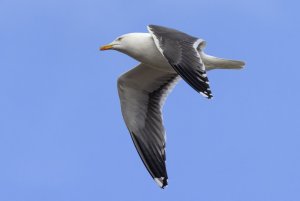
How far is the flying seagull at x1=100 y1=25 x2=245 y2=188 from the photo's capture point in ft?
36.6

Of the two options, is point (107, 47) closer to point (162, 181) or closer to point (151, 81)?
point (151, 81)

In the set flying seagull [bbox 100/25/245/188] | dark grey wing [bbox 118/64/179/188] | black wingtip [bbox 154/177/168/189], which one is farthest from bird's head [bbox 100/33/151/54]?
black wingtip [bbox 154/177/168/189]

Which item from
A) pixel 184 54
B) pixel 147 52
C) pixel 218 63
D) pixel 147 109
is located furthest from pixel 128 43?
pixel 184 54

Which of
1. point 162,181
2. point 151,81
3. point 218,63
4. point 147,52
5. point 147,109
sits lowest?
point 162,181

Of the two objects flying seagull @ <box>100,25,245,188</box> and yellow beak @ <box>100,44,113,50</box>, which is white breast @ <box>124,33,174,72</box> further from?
yellow beak @ <box>100,44,113,50</box>

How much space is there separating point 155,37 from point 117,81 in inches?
60.7

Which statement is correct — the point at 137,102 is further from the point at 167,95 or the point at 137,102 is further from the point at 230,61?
the point at 230,61

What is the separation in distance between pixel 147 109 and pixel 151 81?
1.24ft

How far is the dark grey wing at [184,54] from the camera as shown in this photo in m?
10.3

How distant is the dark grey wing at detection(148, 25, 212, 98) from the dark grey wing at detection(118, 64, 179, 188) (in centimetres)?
123

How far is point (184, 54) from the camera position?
10703 millimetres

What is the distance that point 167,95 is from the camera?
1270 centimetres

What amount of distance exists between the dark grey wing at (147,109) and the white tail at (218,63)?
959 mm

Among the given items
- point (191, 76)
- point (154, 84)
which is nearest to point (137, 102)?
point (154, 84)
